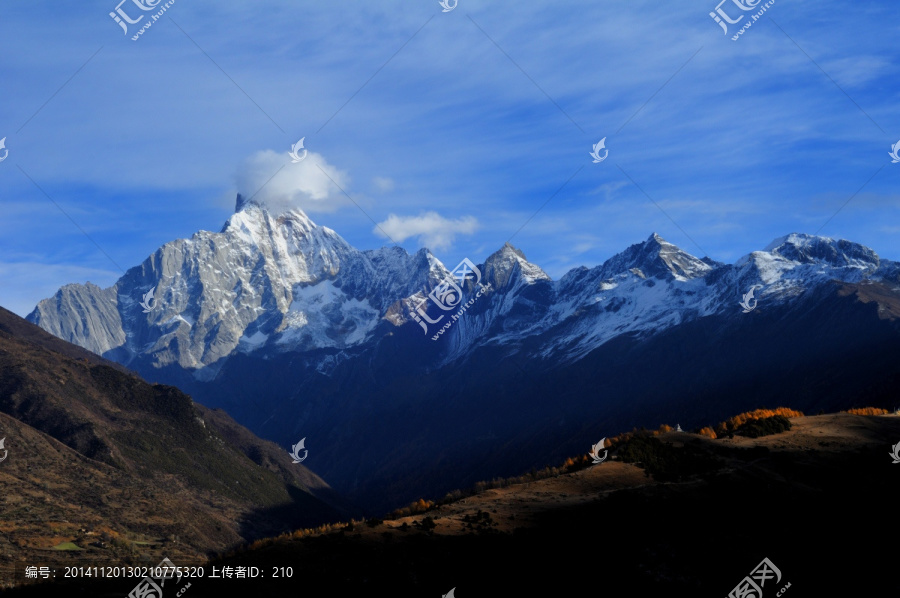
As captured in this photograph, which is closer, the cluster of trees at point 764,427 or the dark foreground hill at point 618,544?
the dark foreground hill at point 618,544

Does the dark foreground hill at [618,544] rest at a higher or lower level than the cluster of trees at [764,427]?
lower

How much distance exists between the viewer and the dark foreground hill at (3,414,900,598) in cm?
7638

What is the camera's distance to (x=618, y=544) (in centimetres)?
8344

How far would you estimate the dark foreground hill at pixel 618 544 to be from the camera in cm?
7638

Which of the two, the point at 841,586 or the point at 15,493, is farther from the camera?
the point at 15,493

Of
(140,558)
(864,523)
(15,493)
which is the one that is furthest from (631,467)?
(15,493)

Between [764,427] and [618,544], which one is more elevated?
[764,427]

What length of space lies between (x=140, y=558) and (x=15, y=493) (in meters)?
37.2

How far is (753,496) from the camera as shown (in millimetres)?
94562

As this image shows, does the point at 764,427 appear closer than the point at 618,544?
No

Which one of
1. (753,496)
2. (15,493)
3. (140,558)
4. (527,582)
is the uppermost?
(15,493)

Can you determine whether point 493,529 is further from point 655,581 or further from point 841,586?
point 841,586

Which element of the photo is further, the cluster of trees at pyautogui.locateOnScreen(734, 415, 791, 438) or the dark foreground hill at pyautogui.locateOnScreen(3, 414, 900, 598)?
the cluster of trees at pyautogui.locateOnScreen(734, 415, 791, 438)

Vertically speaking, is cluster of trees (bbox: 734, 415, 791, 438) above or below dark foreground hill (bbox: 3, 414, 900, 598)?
above
